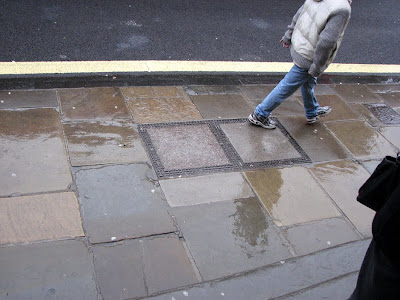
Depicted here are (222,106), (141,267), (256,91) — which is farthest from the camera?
(256,91)

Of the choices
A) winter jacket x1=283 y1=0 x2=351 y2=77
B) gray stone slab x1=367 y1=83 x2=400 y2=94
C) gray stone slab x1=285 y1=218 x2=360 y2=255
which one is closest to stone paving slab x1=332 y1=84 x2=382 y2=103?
gray stone slab x1=367 y1=83 x2=400 y2=94

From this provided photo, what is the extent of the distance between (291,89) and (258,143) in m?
0.60

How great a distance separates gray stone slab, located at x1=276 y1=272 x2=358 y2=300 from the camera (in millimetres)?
2543

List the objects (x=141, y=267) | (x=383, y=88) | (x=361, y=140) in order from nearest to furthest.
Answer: (x=141, y=267) → (x=361, y=140) → (x=383, y=88)

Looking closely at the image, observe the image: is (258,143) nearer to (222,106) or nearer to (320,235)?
(222,106)

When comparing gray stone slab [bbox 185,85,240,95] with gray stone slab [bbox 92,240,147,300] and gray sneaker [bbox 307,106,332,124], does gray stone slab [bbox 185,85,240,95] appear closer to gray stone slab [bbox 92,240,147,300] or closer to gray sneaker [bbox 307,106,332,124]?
gray sneaker [bbox 307,106,332,124]

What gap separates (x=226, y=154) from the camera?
12.3 feet

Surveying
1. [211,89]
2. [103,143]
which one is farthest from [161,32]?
[103,143]

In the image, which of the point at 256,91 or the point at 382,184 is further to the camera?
the point at 256,91

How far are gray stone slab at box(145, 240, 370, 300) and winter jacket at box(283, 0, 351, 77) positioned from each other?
1589 mm

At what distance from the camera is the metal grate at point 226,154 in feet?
11.2

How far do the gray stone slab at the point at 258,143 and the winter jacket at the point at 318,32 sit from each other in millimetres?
707

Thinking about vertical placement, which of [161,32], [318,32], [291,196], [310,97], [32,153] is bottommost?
[161,32]

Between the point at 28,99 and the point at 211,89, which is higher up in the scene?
the point at 211,89
